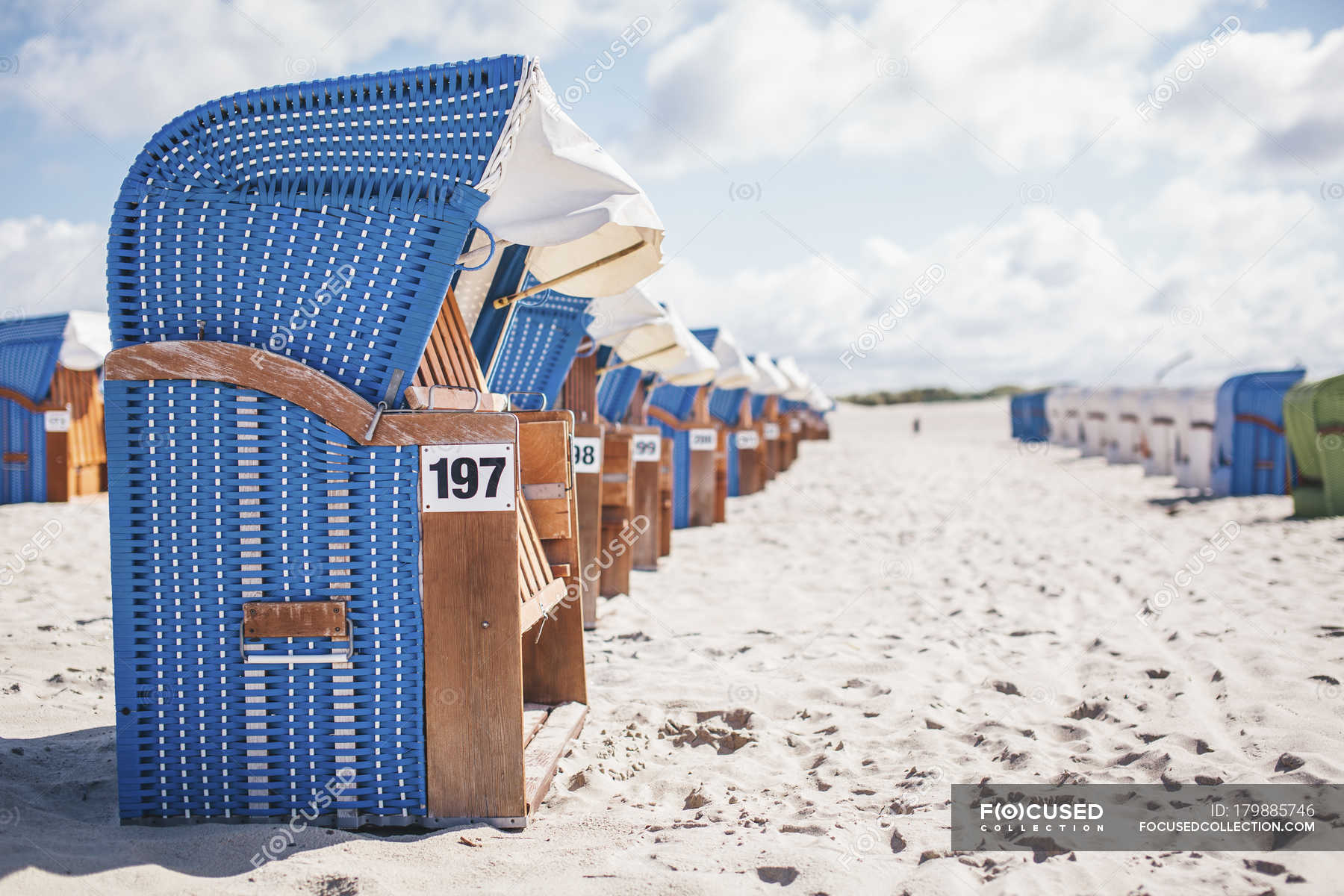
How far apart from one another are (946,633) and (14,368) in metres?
12.3

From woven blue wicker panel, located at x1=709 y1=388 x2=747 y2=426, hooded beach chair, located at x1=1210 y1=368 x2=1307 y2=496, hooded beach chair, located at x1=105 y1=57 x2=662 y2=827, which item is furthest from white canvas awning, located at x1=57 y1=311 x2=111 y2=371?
hooded beach chair, located at x1=1210 y1=368 x2=1307 y2=496

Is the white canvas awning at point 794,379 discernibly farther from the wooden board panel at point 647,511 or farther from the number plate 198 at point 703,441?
the wooden board panel at point 647,511

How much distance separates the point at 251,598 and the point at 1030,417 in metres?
36.4

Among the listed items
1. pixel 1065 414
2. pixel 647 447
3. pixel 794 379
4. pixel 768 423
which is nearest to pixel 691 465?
pixel 647 447

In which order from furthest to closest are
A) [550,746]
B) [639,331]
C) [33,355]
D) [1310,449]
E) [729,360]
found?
1. [729,360]
2. [33,355]
3. [1310,449]
4. [639,331]
5. [550,746]

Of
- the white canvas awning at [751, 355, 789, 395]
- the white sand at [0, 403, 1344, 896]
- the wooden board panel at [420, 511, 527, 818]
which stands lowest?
the white sand at [0, 403, 1344, 896]

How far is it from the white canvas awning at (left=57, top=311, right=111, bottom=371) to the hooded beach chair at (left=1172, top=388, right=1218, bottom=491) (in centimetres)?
1562

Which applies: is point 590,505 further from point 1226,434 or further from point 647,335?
point 1226,434

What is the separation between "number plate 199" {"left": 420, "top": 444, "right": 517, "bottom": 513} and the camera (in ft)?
8.50

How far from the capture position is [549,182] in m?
2.64

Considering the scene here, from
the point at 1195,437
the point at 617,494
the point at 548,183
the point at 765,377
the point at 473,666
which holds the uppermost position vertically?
the point at 765,377

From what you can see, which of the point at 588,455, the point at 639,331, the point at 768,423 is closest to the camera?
the point at 588,455

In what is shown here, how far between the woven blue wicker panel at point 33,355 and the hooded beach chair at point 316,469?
34.9 feet

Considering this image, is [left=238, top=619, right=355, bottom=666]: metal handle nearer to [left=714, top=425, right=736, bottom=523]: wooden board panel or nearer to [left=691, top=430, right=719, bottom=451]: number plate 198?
[left=691, top=430, right=719, bottom=451]: number plate 198
